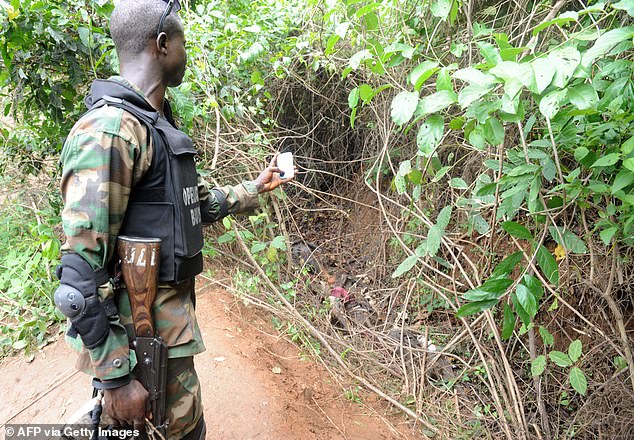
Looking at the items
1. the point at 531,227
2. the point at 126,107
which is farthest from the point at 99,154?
the point at 531,227

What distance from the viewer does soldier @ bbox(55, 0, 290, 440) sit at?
121 cm

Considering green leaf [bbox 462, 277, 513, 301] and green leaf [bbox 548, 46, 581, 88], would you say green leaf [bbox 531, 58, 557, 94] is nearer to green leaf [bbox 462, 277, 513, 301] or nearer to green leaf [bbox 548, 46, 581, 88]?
green leaf [bbox 548, 46, 581, 88]

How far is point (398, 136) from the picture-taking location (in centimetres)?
360

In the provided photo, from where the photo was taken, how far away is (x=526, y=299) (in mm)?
1451

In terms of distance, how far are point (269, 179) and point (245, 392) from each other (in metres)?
1.44

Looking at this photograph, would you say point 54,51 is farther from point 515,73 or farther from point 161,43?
point 515,73

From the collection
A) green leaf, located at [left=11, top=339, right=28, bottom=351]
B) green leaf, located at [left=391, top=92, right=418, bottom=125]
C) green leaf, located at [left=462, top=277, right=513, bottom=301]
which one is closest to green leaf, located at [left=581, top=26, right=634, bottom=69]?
green leaf, located at [left=391, top=92, right=418, bottom=125]

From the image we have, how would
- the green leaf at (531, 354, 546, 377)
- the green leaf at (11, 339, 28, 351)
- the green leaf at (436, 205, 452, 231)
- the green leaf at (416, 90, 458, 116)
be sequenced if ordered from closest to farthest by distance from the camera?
the green leaf at (416, 90, 458, 116)
the green leaf at (436, 205, 452, 231)
the green leaf at (531, 354, 546, 377)
the green leaf at (11, 339, 28, 351)

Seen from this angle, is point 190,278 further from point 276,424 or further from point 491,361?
point 491,361

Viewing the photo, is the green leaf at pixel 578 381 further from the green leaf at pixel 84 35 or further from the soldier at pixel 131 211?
the green leaf at pixel 84 35

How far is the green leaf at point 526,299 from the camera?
4.69 ft

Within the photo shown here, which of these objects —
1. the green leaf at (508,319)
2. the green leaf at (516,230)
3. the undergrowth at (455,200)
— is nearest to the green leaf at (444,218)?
the undergrowth at (455,200)

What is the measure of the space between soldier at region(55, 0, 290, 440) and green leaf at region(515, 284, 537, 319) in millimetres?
1159

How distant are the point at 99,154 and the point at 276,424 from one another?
1.97 metres
